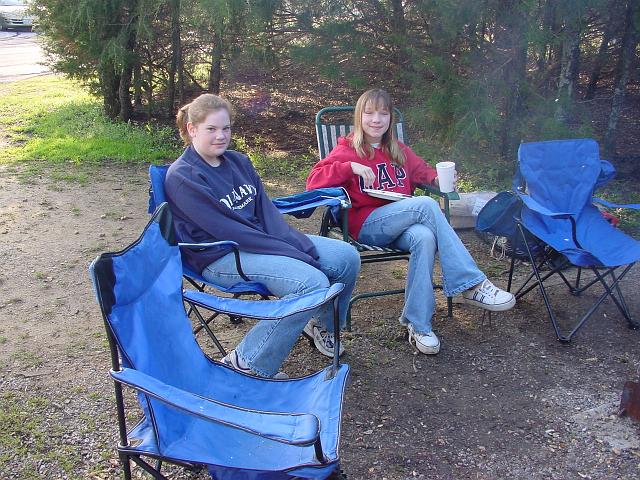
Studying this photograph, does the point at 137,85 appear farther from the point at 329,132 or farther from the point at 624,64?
the point at 624,64

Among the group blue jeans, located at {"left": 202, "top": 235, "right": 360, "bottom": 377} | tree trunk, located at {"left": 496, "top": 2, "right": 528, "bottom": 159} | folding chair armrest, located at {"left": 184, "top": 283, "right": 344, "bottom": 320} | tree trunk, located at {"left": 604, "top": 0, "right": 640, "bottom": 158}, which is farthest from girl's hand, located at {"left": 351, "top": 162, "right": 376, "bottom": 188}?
tree trunk, located at {"left": 604, "top": 0, "right": 640, "bottom": 158}

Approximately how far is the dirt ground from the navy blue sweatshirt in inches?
22.1

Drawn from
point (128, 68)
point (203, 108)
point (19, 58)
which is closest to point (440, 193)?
point (203, 108)

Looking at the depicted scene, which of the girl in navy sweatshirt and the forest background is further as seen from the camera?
the forest background

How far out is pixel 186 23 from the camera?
692cm

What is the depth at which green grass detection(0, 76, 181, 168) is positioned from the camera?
21.3 feet

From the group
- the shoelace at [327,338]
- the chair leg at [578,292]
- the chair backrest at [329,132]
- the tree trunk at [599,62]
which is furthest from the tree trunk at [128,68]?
the chair leg at [578,292]

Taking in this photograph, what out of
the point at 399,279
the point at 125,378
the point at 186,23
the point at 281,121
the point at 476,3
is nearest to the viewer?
the point at 125,378

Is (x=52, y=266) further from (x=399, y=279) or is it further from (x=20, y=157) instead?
(x=20, y=157)

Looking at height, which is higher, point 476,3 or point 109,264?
point 476,3

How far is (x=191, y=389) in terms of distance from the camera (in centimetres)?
215

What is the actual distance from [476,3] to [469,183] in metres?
1.45

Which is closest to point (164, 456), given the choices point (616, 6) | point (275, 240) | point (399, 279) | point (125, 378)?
point (125, 378)

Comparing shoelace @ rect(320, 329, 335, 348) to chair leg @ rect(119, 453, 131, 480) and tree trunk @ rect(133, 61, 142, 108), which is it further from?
tree trunk @ rect(133, 61, 142, 108)
